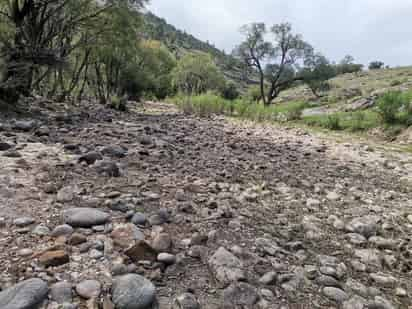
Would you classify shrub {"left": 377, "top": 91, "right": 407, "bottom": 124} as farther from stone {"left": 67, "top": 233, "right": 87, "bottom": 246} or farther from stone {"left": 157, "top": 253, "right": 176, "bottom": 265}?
stone {"left": 67, "top": 233, "right": 87, "bottom": 246}

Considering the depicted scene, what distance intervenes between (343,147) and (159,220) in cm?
617

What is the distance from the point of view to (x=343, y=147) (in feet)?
22.8

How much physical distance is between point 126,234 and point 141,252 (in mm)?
236

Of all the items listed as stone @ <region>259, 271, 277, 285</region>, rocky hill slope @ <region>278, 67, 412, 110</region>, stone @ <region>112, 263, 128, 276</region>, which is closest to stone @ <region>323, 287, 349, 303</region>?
stone @ <region>259, 271, 277, 285</region>

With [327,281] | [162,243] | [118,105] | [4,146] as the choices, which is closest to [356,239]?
[327,281]

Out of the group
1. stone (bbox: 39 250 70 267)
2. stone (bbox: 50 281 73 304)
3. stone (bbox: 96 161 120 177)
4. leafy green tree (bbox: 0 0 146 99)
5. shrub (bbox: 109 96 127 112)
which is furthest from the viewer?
shrub (bbox: 109 96 127 112)

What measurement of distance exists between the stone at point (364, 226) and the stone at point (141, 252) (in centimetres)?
183

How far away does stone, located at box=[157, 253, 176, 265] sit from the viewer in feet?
5.46

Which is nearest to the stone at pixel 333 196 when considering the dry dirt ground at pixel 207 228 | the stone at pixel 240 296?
the dry dirt ground at pixel 207 228

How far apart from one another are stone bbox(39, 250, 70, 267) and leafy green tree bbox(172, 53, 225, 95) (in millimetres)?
32045

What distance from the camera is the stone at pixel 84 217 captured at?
1.89 m

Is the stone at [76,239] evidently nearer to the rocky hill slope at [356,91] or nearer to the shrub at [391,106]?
the shrub at [391,106]

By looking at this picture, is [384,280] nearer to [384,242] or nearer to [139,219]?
[384,242]

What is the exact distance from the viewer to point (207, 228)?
218 cm
